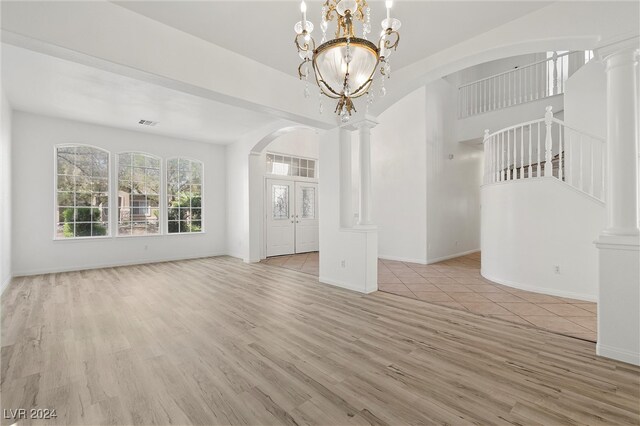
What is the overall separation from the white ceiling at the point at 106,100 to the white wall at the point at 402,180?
3.12 metres

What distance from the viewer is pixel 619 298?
2.29m

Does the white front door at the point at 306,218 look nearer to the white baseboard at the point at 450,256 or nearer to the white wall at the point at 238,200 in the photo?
the white wall at the point at 238,200

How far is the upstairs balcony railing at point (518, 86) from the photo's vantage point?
654 cm

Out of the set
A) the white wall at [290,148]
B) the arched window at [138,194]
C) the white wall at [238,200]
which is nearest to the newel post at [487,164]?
the white wall at [290,148]

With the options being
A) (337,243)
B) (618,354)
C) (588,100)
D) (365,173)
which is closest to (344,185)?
(365,173)

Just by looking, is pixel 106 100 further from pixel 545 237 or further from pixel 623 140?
pixel 545 237

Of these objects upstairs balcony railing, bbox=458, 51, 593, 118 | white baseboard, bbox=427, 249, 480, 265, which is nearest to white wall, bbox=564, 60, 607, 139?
upstairs balcony railing, bbox=458, 51, 593, 118

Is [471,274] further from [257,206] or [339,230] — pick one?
[257,206]

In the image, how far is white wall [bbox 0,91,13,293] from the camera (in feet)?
13.9

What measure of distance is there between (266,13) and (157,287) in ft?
13.6

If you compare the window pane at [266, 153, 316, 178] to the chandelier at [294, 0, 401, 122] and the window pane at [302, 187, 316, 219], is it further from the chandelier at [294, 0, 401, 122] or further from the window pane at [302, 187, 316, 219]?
the chandelier at [294, 0, 401, 122]

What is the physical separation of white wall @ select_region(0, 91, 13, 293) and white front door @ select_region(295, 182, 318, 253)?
567 cm

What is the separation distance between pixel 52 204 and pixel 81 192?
1.72 ft

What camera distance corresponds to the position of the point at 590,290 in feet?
12.4
